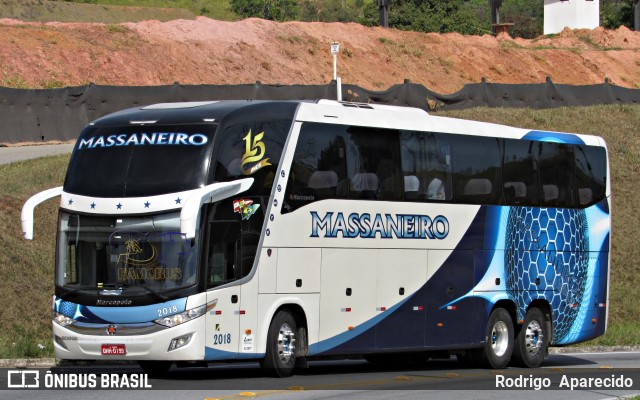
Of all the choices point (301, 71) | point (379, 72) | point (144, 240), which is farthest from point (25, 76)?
point (144, 240)

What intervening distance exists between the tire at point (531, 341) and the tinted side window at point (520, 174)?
6.90 feet

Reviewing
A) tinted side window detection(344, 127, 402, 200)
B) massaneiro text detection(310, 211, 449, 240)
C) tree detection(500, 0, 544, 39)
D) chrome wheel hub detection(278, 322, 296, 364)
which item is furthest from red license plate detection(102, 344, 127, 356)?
tree detection(500, 0, 544, 39)

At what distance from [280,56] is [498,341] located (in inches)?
1715

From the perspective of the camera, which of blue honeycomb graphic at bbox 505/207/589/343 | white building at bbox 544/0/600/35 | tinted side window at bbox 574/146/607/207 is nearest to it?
blue honeycomb graphic at bbox 505/207/589/343

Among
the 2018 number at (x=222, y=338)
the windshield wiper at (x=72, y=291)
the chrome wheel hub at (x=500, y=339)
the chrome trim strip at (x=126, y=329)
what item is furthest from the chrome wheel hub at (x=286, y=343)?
the chrome wheel hub at (x=500, y=339)

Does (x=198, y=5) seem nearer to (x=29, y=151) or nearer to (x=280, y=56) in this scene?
(x=280, y=56)

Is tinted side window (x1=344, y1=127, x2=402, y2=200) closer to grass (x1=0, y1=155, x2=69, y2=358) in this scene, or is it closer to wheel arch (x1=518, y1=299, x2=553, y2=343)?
wheel arch (x1=518, y1=299, x2=553, y2=343)

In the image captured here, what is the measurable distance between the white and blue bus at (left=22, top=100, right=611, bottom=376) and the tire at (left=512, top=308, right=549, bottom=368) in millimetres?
33

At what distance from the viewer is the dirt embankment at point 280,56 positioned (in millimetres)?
54406

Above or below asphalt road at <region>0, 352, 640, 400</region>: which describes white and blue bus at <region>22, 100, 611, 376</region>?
above

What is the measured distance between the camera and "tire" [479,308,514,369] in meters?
20.6

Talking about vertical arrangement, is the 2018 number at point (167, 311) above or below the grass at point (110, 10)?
below

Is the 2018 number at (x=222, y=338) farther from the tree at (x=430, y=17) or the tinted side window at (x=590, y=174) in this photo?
the tree at (x=430, y=17)

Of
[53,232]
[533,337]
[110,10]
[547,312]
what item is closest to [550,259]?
[547,312]
